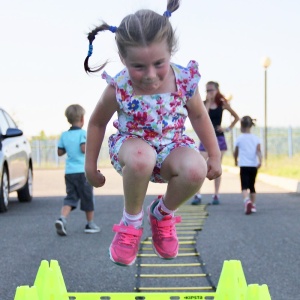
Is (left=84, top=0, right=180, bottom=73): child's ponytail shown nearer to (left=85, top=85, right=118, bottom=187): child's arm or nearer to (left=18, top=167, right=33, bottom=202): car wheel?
(left=85, top=85, right=118, bottom=187): child's arm

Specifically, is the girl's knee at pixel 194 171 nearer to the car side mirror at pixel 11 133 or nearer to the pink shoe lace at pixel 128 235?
the pink shoe lace at pixel 128 235

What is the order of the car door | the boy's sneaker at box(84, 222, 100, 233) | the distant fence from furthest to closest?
the distant fence < the car door < the boy's sneaker at box(84, 222, 100, 233)

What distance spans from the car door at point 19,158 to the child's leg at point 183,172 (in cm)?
857

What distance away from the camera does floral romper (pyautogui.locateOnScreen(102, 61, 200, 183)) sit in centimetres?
383

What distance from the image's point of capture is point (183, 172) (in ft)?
12.4

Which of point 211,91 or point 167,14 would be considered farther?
point 211,91

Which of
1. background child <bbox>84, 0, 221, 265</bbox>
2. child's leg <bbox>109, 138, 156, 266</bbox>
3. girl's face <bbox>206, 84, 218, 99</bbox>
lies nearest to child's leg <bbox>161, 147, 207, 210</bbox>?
background child <bbox>84, 0, 221, 265</bbox>

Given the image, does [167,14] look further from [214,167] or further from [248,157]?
[248,157]

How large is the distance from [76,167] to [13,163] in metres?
3.22

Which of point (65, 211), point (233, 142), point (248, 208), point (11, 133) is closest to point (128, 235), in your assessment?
point (65, 211)

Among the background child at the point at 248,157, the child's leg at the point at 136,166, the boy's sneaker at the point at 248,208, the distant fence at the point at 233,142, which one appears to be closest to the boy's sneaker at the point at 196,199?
the background child at the point at 248,157

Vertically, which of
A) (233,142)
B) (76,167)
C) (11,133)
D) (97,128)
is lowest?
(233,142)

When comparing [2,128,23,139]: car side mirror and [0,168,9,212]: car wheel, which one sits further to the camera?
[2,128,23,139]: car side mirror

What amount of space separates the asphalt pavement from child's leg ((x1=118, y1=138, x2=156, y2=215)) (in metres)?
2.15
